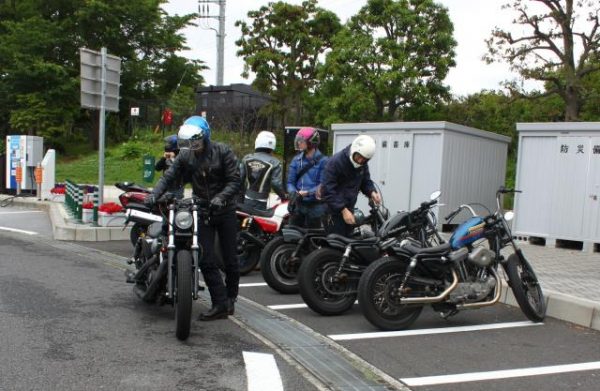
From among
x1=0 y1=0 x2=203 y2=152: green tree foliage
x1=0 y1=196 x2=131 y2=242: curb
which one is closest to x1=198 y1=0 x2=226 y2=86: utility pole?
x1=0 y1=0 x2=203 y2=152: green tree foliage

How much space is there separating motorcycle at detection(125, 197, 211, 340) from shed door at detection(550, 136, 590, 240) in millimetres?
7636

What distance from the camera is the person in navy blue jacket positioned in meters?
7.11

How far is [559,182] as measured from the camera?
10.6 meters

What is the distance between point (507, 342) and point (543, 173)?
653 centimetres

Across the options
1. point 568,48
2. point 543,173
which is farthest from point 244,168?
point 568,48

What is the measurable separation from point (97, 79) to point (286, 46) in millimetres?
16773

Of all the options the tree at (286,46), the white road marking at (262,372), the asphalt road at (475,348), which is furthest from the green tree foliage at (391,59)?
the white road marking at (262,372)

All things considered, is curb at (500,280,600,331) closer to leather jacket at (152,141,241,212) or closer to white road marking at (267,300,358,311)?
white road marking at (267,300,358,311)

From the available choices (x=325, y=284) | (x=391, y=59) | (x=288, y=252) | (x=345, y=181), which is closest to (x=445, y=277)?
(x=325, y=284)

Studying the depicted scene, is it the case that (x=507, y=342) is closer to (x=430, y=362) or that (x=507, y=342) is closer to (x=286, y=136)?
(x=430, y=362)

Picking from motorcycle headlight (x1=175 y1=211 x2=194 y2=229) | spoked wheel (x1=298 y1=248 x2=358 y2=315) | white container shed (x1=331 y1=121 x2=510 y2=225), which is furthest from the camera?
white container shed (x1=331 y1=121 x2=510 y2=225)

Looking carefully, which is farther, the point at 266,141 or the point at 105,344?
the point at 266,141

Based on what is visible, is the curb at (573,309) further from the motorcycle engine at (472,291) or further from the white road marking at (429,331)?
the motorcycle engine at (472,291)

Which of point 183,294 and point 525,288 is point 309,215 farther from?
point 183,294
